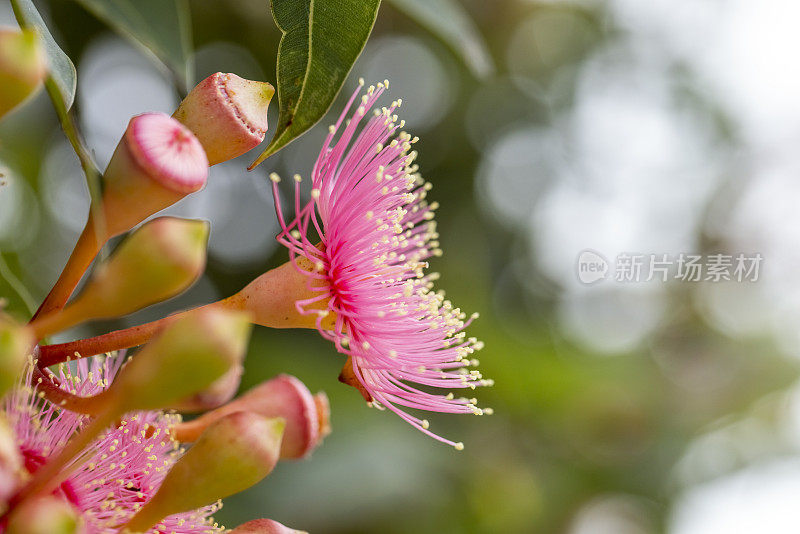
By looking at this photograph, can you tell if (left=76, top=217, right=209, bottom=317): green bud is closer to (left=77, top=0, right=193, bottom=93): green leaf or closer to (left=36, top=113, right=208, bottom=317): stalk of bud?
(left=36, top=113, right=208, bottom=317): stalk of bud

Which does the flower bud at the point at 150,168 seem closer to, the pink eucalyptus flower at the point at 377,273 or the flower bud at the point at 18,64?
the flower bud at the point at 18,64

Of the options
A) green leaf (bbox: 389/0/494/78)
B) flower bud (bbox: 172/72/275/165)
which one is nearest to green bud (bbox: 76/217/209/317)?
flower bud (bbox: 172/72/275/165)

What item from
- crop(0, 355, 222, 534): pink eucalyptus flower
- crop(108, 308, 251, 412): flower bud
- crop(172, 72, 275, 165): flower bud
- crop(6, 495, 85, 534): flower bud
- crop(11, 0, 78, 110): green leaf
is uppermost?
crop(172, 72, 275, 165): flower bud

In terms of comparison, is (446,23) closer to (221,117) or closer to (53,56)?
(221,117)

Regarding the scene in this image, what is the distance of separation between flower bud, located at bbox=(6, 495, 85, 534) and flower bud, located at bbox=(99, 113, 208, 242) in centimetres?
27

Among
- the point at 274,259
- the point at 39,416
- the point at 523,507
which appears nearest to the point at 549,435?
the point at 523,507

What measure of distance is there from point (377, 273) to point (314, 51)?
270 millimetres

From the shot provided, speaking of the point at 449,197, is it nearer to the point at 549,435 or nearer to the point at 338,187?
the point at 549,435

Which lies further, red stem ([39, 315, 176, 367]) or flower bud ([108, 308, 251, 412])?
red stem ([39, 315, 176, 367])

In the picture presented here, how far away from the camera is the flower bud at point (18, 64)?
1.86 feet

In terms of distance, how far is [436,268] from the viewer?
3146mm

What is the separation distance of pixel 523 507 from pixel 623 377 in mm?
673

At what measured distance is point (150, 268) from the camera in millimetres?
577

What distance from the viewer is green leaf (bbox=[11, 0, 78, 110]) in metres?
0.70
